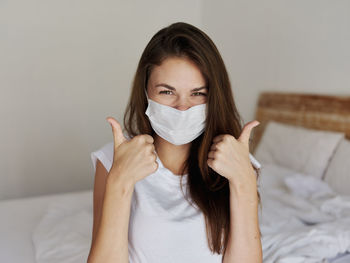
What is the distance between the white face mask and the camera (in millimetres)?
991

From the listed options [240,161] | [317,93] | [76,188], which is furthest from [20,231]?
[317,93]

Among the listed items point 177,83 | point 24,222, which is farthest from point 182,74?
point 24,222

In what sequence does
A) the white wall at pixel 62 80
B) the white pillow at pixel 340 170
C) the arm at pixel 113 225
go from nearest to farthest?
the arm at pixel 113 225
the white pillow at pixel 340 170
the white wall at pixel 62 80

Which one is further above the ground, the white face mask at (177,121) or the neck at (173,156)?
the white face mask at (177,121)

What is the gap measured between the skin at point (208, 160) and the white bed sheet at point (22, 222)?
2.59 feet

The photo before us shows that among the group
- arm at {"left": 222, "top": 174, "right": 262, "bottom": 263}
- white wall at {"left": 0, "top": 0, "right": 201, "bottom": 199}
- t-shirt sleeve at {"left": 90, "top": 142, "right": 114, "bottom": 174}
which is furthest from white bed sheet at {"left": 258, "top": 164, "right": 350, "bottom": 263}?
white wall at {"left": 0, "top": 0, "right": 201, "bottom": 199}

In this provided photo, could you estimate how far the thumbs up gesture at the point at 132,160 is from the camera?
2.85 feet

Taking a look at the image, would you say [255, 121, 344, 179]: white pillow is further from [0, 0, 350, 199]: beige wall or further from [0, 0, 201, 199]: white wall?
[0, 0, 201, 199]: white wall

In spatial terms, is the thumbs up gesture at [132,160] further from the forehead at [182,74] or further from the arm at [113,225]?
the forehead at [182,74]

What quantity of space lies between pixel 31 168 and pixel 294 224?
232 centimetres

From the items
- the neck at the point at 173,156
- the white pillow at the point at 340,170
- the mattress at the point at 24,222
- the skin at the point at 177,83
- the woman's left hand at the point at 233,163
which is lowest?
the mattress at the point at 24,222

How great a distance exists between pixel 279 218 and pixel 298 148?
0.70 metres

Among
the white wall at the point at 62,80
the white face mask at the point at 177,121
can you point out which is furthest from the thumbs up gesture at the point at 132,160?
the white wall at the point at 62,80

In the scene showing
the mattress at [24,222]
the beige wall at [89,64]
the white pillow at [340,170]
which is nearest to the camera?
the mattress at [24,222]
